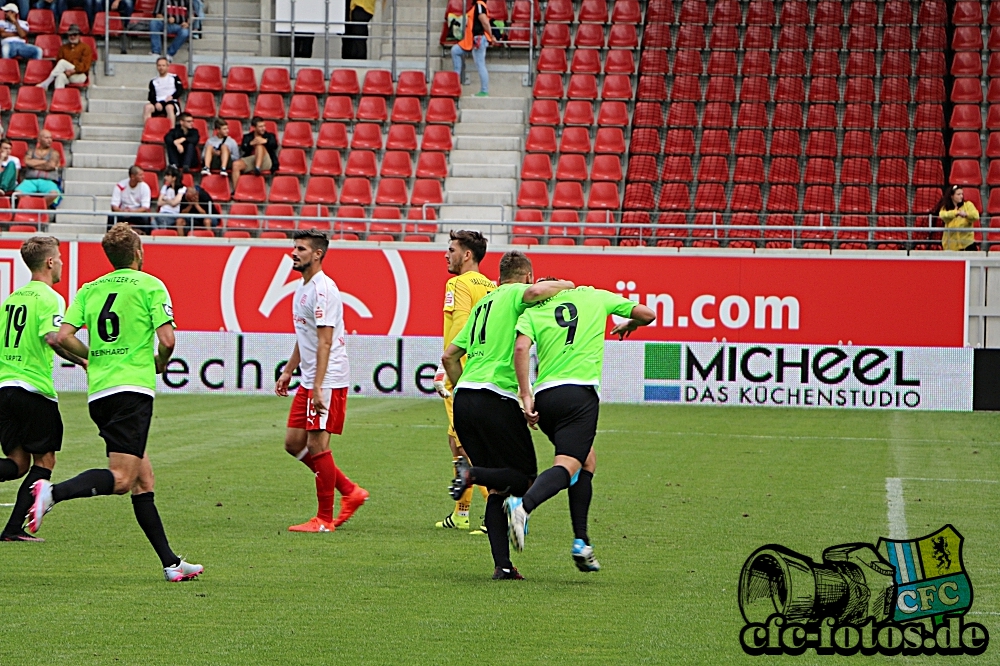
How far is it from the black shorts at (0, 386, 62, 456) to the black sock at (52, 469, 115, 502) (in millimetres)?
1428

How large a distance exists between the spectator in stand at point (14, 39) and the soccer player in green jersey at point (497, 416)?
22531mm

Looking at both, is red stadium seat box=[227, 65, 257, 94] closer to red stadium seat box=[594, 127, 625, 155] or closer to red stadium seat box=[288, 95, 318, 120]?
red stadium seat box=[288, 95, 318, 120]

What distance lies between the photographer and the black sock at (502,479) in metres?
7.47

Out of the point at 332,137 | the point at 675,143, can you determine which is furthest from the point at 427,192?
the point at 675,143

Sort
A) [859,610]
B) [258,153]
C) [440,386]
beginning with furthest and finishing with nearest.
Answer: [258,153]
[440,386]
[859,610]

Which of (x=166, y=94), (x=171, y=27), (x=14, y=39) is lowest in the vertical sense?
(x=166, y=94)

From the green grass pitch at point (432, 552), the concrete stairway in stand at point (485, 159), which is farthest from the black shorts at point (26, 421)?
the concrete stairway in stand at point (485, 159)

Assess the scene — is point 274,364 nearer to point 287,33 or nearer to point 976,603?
point 287,33

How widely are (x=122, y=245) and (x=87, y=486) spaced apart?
1283mm

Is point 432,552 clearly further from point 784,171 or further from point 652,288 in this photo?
point 784,171

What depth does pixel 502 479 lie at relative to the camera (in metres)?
7.50

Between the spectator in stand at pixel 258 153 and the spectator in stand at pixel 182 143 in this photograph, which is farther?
the spectator in stand at pixel 258 153

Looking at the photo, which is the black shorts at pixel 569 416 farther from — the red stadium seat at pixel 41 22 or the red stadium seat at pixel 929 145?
the red stadium seat at pixel 41 22

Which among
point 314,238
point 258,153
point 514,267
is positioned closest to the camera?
point 514,267
